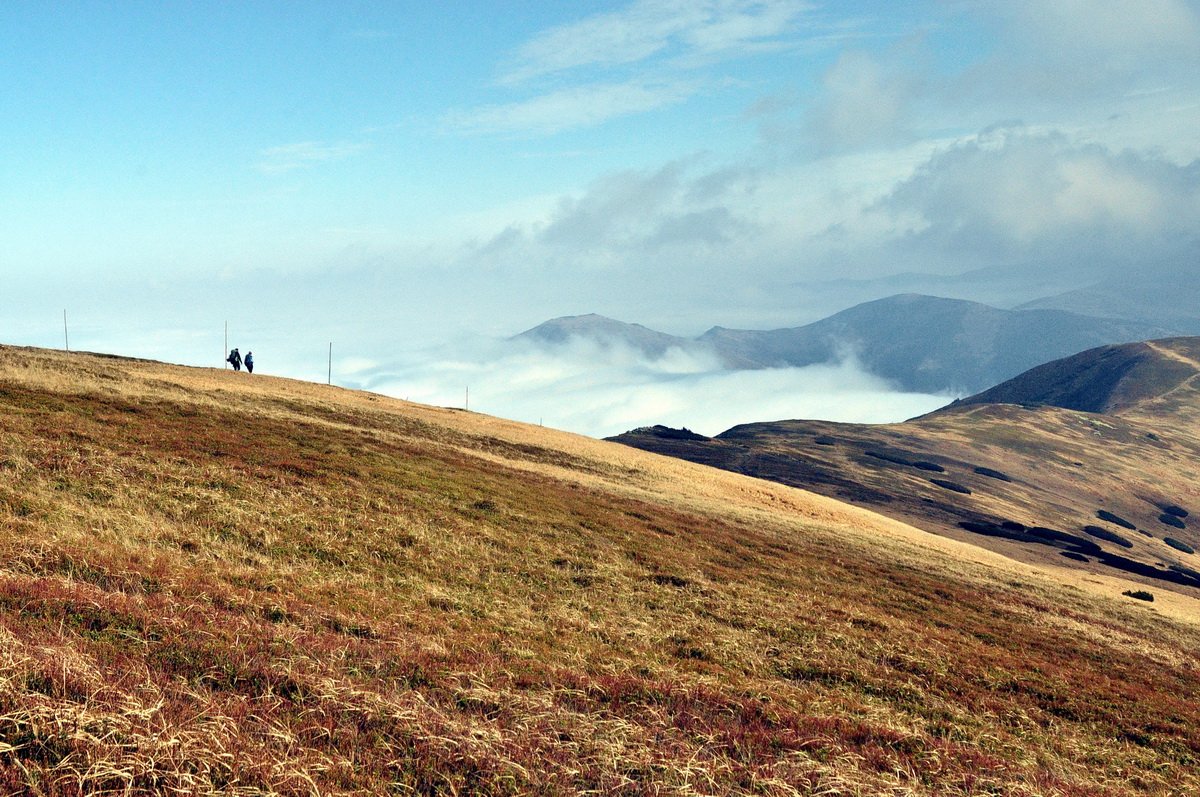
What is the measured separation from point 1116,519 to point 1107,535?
108 ft

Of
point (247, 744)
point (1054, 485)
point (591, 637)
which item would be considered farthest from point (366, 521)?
point (1054, 485)

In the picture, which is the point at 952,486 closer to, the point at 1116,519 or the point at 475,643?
the point at 1116,519

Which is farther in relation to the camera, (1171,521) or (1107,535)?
(1171,521)

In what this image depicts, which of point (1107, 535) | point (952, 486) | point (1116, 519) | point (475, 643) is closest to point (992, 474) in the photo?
point (1116, 519)

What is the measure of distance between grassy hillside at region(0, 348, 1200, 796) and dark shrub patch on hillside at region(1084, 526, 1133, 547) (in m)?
123

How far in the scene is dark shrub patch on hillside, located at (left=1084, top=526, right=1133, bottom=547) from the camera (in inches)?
5566

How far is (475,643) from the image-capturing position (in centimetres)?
1512

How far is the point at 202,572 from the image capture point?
55.1 feet

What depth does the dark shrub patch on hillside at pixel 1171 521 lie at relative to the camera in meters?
186

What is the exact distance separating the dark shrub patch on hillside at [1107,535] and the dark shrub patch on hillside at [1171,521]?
51170 millimetres

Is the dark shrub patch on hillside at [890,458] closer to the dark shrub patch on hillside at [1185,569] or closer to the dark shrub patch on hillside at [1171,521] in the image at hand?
the dark shrub patch on hillside at [1185,569]

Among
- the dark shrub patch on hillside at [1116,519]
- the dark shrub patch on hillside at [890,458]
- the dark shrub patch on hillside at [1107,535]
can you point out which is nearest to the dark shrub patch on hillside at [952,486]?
the dark shrub patch on hillside at [890,458]

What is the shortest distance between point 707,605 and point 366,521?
12040mm

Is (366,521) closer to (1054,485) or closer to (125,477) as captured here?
(125,477)
